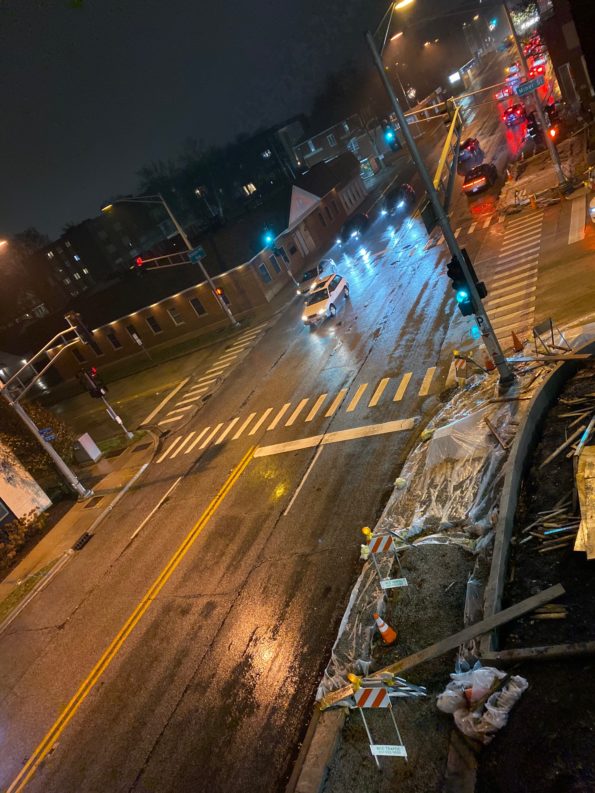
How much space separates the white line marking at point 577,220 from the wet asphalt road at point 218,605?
566 centimetres

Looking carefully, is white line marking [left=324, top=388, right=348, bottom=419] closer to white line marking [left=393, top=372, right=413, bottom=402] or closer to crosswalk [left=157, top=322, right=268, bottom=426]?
white line marking [left=393, top=372, right=413, bottom=402]

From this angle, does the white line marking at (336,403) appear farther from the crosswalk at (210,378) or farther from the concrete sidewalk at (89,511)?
the crosswalk at (210,378)

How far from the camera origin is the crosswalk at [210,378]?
2448 centimetres

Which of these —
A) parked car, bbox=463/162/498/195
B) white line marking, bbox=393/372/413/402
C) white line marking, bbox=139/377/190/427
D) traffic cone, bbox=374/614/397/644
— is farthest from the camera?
parked car, bbox=463/162/498/195

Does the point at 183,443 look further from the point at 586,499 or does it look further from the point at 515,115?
the point at 515,115

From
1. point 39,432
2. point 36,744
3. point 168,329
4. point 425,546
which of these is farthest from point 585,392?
point 168,329

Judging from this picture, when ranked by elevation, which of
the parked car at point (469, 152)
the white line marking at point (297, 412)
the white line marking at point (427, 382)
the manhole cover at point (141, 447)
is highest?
the parked car at point (469, 152)

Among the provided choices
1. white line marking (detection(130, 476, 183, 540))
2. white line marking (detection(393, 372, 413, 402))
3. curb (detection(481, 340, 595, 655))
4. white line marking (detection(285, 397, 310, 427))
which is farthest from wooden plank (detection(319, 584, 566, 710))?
white line marking (detection(130, 476, 183, 540))

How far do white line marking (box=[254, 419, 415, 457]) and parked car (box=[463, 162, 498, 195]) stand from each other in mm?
25865

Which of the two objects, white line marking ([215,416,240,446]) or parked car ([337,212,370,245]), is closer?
white line marking ([215,416,240,446])

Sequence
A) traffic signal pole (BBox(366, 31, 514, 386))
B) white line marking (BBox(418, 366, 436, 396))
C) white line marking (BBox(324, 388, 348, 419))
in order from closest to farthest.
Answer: traffic signal pole (BBox(366, 31, 514, 386)) → white line marking (BBox(418, 366, 436, 396)) → white line marking (BBox(324, 388, 348, 419))

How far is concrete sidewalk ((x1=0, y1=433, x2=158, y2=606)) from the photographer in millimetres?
16750

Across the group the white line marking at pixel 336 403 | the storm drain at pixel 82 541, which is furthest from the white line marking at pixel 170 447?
the white line marking at pixel 336 403

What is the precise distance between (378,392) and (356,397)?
2.75 ft
